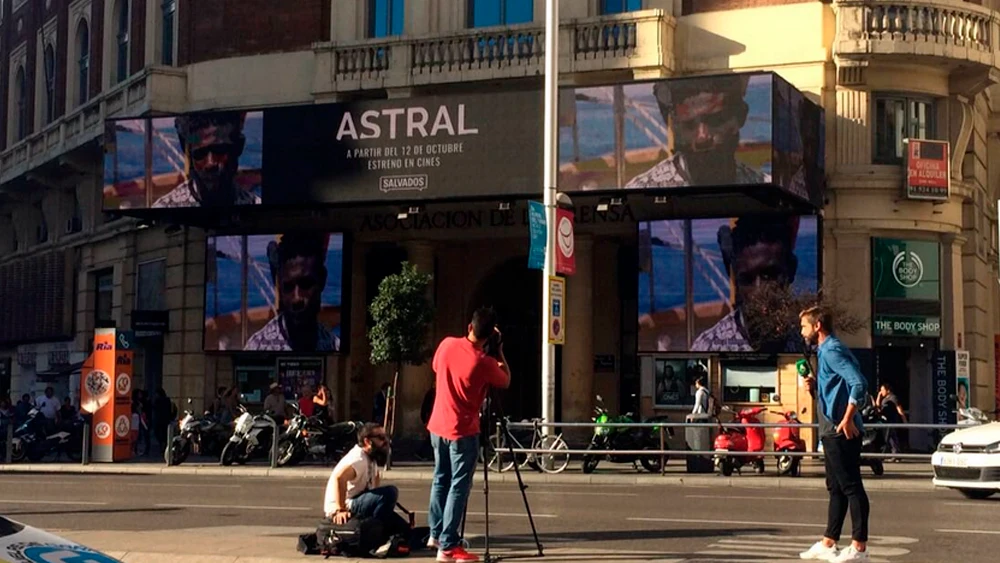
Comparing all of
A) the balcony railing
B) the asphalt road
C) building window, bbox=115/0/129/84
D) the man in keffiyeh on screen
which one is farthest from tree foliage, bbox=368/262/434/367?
building window, bbox=115/0/129/84

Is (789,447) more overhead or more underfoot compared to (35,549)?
more underfoot

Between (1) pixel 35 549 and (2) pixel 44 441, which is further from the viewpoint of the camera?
(2) pixel 44 441

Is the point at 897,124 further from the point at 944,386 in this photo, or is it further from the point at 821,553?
the point at 821,553

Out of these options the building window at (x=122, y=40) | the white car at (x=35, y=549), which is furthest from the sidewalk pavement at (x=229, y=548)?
the building window at (x=122, y=40)

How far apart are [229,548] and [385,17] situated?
83.5 feet

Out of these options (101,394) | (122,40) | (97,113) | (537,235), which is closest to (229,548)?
(537,235)

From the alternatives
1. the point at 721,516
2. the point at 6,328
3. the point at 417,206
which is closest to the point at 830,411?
the point at 721,516

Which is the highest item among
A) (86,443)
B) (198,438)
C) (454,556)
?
(454,556)

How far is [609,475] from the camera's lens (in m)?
23.8

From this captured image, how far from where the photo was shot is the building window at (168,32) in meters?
39.6

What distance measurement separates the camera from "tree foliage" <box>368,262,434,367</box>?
30.9 meters

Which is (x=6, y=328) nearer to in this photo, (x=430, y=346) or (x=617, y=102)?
(x=430, y=346)

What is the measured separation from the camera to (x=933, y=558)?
11555 millimetres

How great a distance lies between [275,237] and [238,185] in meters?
2.56
